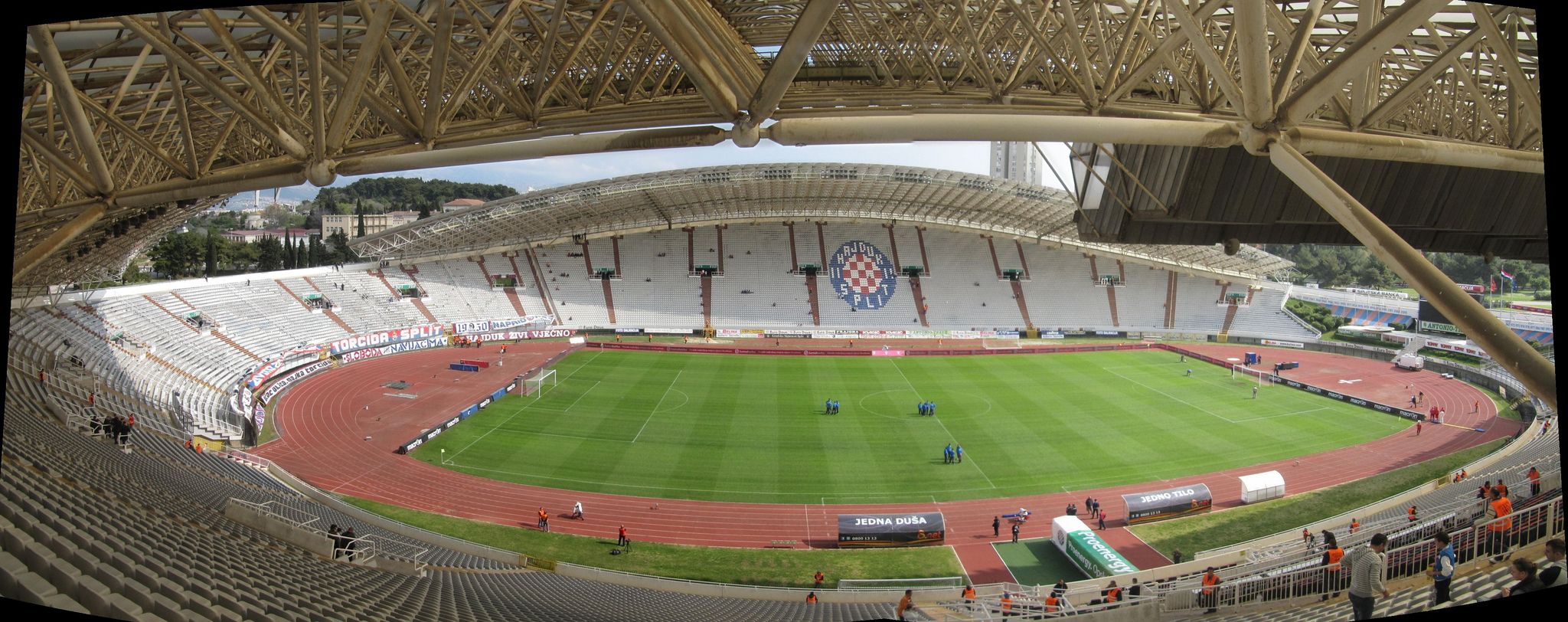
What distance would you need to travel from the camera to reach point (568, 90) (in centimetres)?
690

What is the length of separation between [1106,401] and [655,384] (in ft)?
59.9

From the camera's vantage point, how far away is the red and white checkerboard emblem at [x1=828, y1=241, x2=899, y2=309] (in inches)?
1847

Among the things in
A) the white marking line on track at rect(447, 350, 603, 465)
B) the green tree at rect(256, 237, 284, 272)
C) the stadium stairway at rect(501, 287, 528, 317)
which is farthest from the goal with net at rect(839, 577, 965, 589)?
the green tree at rect(256, 237, 284, 272)

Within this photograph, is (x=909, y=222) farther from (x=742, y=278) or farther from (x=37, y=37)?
(x=37, y=37)

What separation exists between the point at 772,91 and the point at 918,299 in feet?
146

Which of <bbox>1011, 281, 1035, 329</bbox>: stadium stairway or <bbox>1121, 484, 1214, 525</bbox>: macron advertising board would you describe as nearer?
<bbox>1121, 484, 1214, 525</bbox>: macron advertising board

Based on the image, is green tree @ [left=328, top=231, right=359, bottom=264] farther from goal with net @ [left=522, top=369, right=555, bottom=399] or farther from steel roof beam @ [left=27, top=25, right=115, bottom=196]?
steel roof beam @ [left=27, top=25, right=115, bottom=196]

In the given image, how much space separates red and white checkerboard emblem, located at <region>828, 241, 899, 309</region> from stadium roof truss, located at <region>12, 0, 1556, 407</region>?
3422 centimetres

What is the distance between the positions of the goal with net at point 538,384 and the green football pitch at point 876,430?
0.29 meters

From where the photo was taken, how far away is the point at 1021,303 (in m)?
47.4

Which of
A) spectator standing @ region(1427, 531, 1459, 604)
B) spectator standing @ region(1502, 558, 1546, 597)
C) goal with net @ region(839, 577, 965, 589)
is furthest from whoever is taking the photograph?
goal with net @ region(839, 577, 965, 589)

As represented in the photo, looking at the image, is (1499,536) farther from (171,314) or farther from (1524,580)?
(171,314)

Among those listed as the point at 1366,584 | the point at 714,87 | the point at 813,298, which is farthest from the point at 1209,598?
the point at 813,298

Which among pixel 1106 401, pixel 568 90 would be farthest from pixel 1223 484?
pixel 568 90
